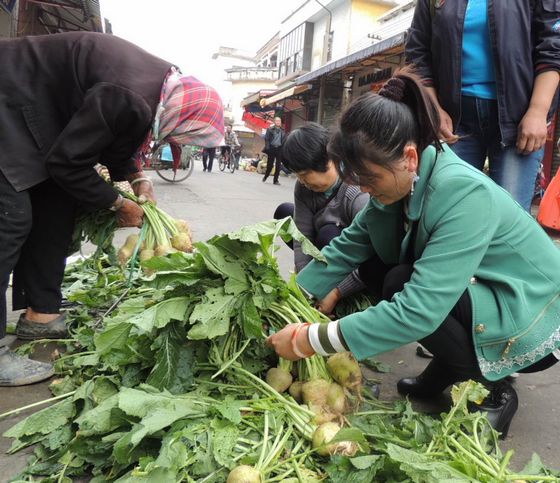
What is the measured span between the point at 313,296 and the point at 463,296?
78cm

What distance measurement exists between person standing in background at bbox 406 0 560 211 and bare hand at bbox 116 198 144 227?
1633 mm

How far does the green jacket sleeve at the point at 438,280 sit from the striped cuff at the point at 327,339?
26 millimetres

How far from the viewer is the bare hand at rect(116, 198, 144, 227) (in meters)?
2.68

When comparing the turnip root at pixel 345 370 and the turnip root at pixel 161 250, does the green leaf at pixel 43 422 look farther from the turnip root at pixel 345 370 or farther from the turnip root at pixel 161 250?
the turnip root at pixel 161 250

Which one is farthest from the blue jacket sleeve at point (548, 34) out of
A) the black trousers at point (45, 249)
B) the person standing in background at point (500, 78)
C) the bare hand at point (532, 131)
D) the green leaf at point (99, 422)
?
the black trousers at point (45, 249)

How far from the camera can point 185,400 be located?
5.31 feet

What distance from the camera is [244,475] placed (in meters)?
1.34

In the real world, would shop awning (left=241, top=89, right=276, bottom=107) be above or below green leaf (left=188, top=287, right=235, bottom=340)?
above

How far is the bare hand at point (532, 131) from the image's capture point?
7.07 feet

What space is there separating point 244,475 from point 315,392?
1.59ft

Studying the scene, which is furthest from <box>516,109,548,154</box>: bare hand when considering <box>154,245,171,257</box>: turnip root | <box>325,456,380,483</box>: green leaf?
<box>154,245,171,257</box>: turnip root

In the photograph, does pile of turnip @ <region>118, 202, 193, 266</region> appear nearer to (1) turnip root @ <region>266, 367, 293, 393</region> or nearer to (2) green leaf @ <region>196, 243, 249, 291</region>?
(2) green leaf @ <region>196, 243, 249, 291</region>

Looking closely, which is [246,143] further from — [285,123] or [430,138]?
[430,138]

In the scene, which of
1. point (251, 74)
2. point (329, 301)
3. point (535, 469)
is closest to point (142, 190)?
point (329, 301)
